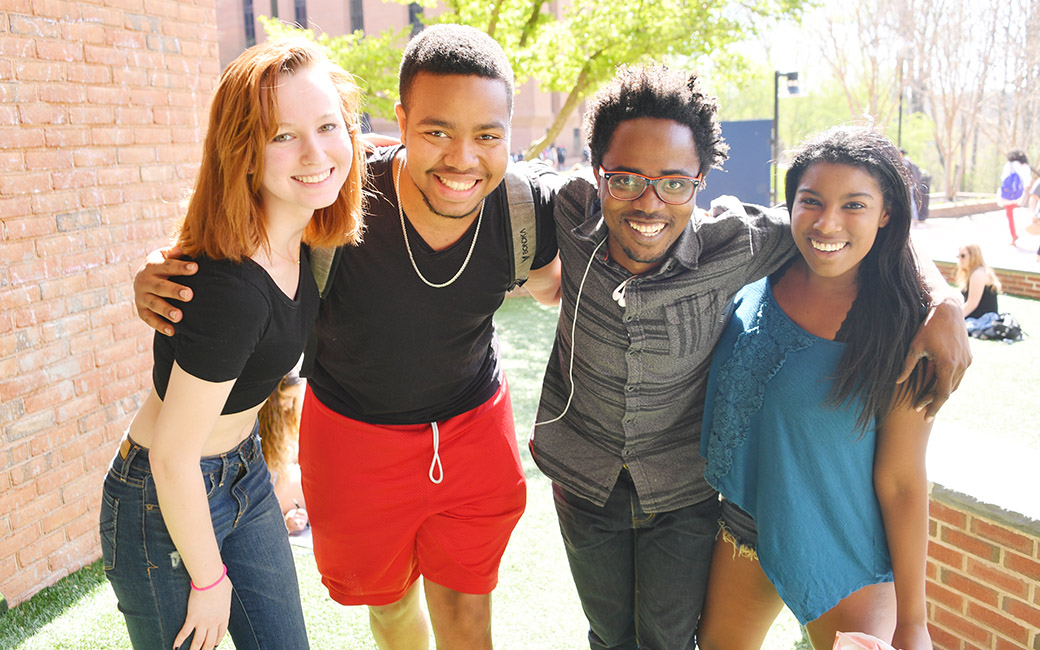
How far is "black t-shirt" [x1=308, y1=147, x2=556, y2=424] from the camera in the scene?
7.89 feet

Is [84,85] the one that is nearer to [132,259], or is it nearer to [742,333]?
[132,259]

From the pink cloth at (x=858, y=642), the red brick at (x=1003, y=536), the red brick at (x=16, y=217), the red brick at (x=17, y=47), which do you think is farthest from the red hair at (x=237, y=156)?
the red brick at (x=1003, y=536)

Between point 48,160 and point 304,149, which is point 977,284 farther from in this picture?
point 48,160

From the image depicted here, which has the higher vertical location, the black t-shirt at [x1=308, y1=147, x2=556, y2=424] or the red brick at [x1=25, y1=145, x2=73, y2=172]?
the red brick at [x1=25, y1=145, x2=73, y2=172]

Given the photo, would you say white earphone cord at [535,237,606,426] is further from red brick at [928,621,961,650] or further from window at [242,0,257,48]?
window at [242,0,257,48]

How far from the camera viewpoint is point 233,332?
5.72 feet

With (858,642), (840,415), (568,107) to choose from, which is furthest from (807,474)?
(568,107)

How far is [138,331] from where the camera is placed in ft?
13.7

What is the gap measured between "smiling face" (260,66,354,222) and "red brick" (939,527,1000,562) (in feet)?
8.78

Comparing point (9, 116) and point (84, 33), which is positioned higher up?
point (84, 33)

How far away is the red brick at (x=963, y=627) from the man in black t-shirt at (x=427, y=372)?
6.02 ft

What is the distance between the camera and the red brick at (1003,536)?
2706mm

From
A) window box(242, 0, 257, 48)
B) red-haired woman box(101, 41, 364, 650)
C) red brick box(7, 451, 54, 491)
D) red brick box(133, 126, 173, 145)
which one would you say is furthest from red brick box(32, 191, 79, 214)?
window box(242, 0, 257, 48)

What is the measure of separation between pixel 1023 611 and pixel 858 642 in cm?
125
